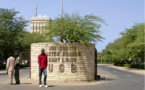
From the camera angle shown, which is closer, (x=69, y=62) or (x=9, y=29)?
(x=69, y=62)

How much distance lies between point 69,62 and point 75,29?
6.70 feet

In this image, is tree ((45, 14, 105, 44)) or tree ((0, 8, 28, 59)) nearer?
tree ((45, 14, 105, 44))

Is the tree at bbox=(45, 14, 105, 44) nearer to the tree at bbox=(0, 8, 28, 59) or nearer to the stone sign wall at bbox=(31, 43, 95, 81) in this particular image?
the stone sign wall at bbox=(31, 43, 95, 81)

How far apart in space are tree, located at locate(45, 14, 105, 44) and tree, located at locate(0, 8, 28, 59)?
68.5ft

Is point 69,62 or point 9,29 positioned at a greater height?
point 9,29

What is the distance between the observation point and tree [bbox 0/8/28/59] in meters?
34.9

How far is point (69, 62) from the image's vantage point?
14070 millimetres

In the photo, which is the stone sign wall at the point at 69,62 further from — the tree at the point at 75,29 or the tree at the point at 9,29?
the tree at the point at 9,29

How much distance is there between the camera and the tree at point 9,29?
3488 cm

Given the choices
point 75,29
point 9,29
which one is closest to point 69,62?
point 75,29

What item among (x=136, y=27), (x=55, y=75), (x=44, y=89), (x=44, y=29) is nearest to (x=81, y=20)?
(x=44, y=29)

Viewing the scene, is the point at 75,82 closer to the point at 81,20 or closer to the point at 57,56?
the point at 57,56

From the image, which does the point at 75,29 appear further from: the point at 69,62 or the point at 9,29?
the point at 9,29

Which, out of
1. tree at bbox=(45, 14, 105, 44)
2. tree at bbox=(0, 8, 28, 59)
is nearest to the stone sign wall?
tree at bbox=(45, 14, 105, 44)
